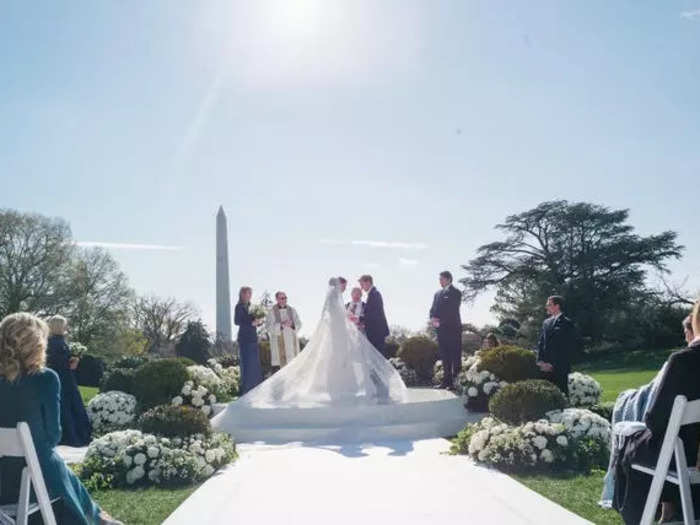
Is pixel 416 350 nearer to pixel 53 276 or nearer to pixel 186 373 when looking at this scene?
pixel 186 373

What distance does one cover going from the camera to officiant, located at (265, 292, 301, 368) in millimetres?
16188

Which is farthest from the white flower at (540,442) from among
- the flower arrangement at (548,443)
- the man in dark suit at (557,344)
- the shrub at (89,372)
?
the shrub at (89,372)

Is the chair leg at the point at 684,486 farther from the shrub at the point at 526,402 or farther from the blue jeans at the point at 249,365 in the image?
the blue jeans at the point at 249,365

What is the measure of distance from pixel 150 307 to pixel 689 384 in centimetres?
4818

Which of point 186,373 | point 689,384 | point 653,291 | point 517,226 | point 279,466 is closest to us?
point 689,384

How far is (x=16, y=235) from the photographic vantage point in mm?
34969

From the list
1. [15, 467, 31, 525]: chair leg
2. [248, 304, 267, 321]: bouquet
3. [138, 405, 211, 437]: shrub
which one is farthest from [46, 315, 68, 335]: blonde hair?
[15, 467, 31, 525]: chair leg

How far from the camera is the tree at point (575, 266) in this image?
41.6 metres

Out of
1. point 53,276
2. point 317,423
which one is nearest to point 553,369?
point 317,423

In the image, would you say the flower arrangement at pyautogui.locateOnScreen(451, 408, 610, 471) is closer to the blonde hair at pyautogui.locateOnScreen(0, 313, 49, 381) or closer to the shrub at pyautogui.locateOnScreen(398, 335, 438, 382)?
the blonde hair at pyautogui.locateOnScreen(0, 313, 49, 381)

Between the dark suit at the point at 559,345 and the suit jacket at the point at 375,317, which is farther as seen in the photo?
the suit jacket at the point at 375,317

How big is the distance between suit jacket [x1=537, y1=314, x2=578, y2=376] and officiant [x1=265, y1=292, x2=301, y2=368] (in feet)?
22.7

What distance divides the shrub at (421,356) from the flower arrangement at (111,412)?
8.68m

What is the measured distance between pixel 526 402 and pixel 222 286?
2413 cm
